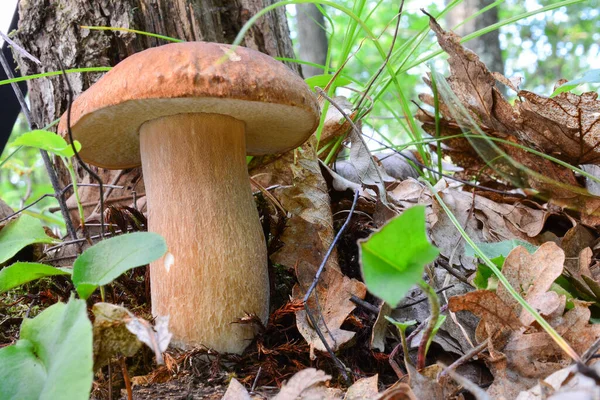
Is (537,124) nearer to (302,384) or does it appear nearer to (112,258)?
(302,384)

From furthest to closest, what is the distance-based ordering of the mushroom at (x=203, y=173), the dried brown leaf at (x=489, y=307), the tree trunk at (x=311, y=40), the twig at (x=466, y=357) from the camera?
the tree trunk at (x=311, y=40)
the mushroom at (x=203, y=173)
the dried brown leaf at (x=489, y=307)
the twig at (x=466, y=357)

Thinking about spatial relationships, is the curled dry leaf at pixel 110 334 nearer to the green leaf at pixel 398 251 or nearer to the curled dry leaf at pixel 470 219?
the green leaf at pixel 398 251

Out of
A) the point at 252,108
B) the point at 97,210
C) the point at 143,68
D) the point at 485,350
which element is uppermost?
the point at 143,68

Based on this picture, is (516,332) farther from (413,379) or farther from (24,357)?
(24,357)

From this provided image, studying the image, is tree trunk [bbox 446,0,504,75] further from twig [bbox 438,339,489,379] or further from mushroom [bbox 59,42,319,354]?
twig [bbox 438,339,489,379]

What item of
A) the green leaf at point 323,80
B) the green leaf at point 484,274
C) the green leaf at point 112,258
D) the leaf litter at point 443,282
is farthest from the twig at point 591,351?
the green leaf at point 323,80

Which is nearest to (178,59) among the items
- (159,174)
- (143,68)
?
(143,68)

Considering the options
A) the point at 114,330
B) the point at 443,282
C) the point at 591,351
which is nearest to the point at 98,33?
the point at 114,330
